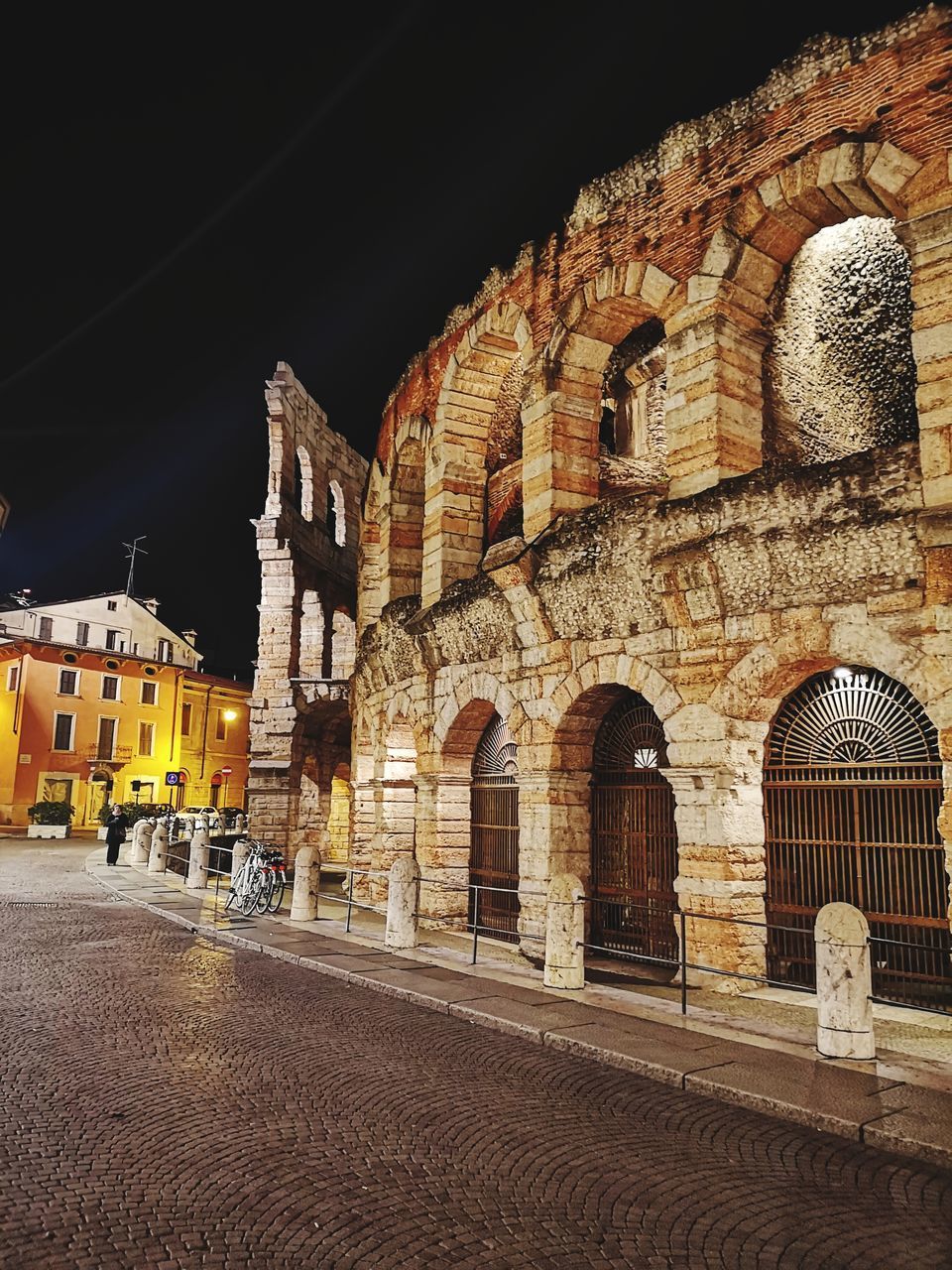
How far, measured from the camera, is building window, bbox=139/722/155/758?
126ft

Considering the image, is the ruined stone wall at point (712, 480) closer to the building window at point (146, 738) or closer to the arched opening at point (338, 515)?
the arched opening at point (338, 515)

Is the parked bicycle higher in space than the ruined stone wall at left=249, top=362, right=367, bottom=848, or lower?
lower

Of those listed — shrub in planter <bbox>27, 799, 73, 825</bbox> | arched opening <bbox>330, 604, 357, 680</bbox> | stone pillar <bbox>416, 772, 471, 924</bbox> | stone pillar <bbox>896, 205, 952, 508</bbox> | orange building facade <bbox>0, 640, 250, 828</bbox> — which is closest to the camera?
stone pillar <bbox>896, 205, 952, 508</bbox>

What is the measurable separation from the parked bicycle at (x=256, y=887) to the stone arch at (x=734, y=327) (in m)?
7.66

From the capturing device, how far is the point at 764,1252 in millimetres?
3521

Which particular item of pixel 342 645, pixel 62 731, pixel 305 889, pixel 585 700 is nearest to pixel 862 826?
pixel 585 700

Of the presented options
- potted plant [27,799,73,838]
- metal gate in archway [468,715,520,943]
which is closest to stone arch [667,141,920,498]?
metal gate in archway [468,715,520,943]

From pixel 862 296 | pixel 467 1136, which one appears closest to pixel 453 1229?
pixel 467 1136

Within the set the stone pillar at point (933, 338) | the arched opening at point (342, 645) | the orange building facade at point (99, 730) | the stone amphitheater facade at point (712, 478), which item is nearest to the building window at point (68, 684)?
the orange building facade at point (99, 730)

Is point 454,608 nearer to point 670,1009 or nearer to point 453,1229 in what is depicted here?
A: point 670,1009

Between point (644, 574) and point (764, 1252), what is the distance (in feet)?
22.4

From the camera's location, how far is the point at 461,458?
45.3 feet

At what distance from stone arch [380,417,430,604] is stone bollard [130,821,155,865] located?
9282 millimetres

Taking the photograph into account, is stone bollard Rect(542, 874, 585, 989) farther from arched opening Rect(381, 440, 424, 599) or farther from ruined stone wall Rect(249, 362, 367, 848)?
ruined stone wall Rect(249, 362, 367, 848)
